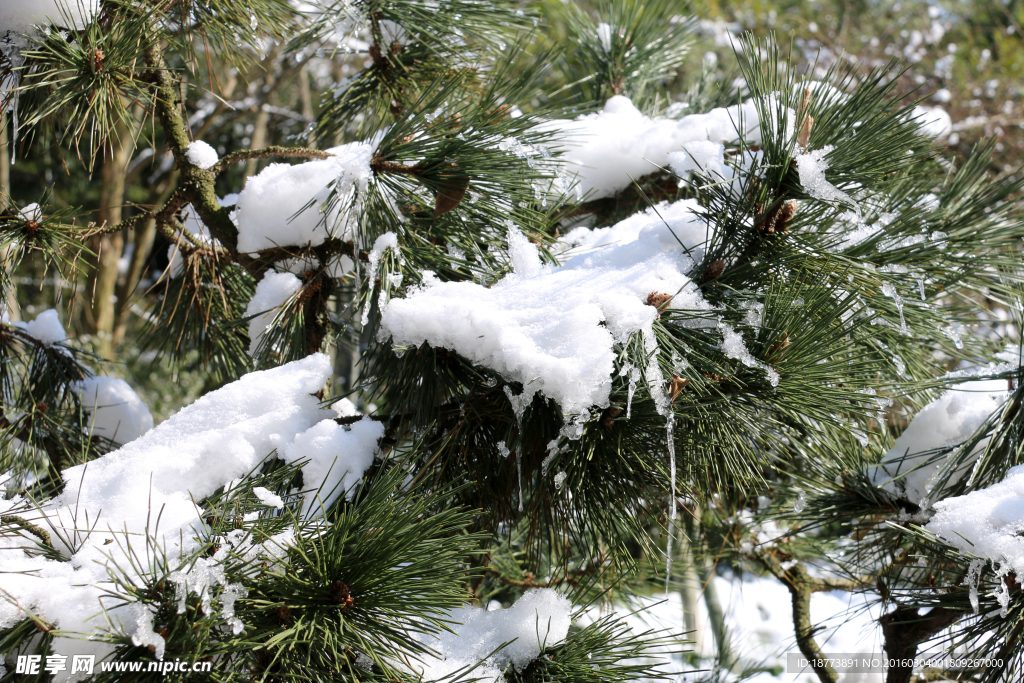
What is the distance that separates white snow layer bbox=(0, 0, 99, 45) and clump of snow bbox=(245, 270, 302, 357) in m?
0.36

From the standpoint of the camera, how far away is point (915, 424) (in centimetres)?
81

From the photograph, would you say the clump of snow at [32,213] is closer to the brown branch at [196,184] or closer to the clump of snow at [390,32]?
the brown branch at [196,184]

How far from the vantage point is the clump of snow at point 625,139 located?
95 cm

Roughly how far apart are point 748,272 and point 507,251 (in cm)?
27

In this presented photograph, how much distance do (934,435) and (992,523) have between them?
200 mm

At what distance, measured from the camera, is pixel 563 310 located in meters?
0.63

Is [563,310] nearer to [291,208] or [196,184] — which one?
[291,208]

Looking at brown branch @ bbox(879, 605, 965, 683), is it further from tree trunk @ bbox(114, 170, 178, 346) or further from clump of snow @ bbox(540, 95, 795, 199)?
tree trunk @ bbox(114, 170, 178, 346)

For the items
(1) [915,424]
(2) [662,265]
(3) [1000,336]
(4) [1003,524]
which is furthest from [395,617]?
(3) [1000,336]

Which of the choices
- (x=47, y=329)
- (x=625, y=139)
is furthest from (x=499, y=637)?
(x=47, y=329)

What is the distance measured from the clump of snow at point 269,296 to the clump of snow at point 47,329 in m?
0.39

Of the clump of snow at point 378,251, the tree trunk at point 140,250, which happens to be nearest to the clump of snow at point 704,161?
the clump of snow at point 378,251

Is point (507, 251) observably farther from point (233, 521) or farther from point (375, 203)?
point (233, 521)
